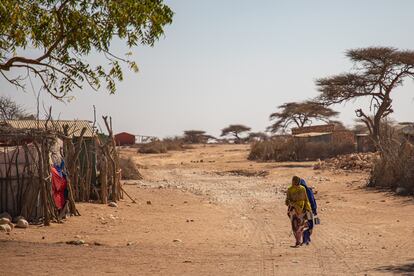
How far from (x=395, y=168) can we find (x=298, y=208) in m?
9.21

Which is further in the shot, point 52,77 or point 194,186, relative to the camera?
point 194,186

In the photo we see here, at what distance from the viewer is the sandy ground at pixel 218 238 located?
8016 mm

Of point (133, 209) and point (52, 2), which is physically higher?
point (52, 2)

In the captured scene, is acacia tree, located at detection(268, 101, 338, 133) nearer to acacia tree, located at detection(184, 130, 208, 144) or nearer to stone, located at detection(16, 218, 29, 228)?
acacia tree, located at detection(184, 130, 208, 144)

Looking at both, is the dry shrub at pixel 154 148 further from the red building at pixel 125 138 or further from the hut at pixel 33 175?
the hut at pixel 33 175

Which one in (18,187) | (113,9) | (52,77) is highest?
(113,9)

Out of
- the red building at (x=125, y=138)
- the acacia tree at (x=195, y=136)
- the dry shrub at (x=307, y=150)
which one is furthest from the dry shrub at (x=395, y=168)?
the acacia tree at (x=195, y=136)

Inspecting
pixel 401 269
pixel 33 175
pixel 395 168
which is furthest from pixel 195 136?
pixel 401 269

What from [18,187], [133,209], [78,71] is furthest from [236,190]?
[78,71]

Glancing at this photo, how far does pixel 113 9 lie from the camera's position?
350 inches

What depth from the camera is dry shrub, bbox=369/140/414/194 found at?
55.7 ft

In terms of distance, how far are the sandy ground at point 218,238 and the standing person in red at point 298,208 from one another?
1.07 ft

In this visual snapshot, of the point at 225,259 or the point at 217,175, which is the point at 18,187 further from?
the point at 217,175

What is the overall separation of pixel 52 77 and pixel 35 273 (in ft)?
11.2
